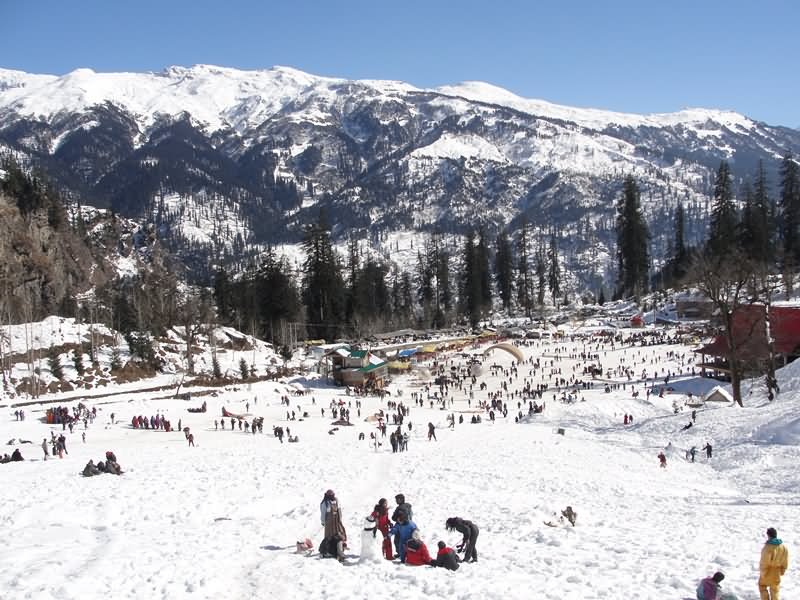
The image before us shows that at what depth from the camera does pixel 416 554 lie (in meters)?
10.7

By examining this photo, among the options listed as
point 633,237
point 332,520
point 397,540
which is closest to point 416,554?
point 397,540

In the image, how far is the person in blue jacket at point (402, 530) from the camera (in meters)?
10.9

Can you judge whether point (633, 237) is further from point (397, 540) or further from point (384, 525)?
point (397, 540)

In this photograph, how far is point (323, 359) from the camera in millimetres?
58250

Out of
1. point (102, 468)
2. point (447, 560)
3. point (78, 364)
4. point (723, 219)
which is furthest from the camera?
point (723, 219)

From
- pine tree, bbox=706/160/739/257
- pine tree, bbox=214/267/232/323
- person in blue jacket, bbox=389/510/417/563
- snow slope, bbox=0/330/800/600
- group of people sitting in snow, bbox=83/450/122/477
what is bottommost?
snow slope, bbox=0/330/800/600

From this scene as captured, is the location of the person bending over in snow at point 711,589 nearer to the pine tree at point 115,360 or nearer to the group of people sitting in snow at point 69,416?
the group of people sitting in snow at point 69,416

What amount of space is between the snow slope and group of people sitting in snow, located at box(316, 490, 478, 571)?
293 mm

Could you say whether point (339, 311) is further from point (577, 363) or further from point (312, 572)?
point (312, 572)

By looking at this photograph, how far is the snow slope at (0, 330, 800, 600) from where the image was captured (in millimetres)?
9883

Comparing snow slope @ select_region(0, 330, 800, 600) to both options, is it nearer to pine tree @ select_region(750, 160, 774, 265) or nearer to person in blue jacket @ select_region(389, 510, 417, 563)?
person in blue jacket @ select_region(389, 510, 417, 563)

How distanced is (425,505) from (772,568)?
29.3 ft

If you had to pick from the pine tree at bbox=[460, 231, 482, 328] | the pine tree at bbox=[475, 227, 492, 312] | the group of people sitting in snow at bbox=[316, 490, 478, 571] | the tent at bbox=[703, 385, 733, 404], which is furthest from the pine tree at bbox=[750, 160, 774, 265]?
the group of people sitting in snow at bbox=[316, 490, 478, 571]

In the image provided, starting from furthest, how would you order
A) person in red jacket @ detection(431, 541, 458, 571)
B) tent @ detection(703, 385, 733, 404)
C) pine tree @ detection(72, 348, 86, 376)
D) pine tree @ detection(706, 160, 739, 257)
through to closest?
pine tree @ detection(706, 160, 739, 257) < pine tree @ detection(72, 348, 86, 376) < tent @ detection(703, 385, 733, 404) < person in red jacket @ detection(431, 541, 458, 571)
